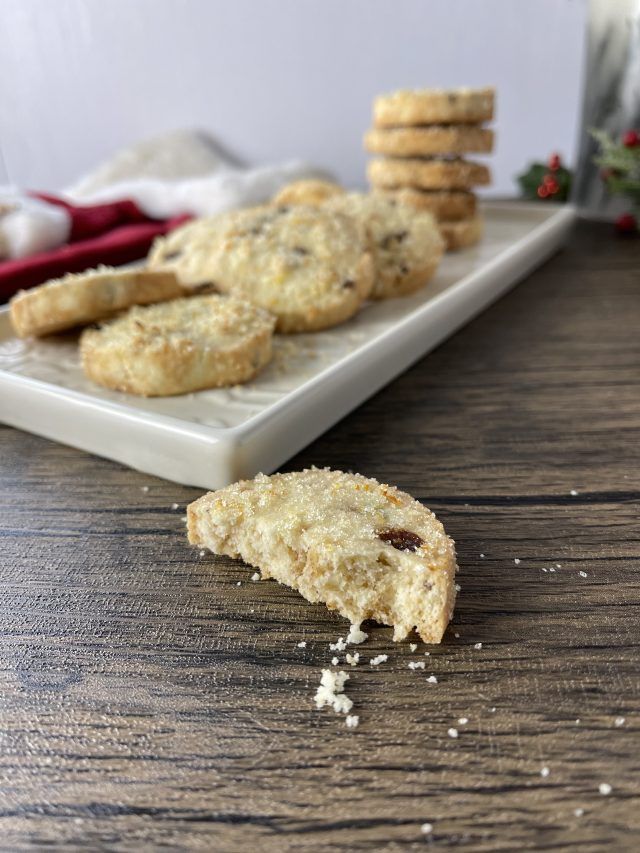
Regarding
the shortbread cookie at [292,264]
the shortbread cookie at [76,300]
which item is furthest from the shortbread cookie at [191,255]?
the shortbread cookie at [76,300]

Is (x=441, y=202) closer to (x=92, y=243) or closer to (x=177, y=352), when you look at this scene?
(x=92, y=243)

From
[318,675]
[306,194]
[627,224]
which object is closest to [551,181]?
[627,224]

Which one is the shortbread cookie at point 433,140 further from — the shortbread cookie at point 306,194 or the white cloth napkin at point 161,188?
the white cloth napkin at point 161,188

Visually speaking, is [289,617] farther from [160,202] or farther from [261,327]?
[160,202]

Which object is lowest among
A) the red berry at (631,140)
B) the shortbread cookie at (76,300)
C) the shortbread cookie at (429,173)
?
the shortbread cookie at (76,300)

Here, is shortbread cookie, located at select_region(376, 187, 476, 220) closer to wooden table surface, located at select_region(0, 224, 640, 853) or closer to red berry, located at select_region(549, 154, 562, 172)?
red berry, located at select_region(549, 154, 562, 172)

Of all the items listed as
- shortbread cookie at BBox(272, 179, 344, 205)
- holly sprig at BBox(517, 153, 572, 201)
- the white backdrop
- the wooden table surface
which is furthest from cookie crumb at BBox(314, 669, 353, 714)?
the white backdrop

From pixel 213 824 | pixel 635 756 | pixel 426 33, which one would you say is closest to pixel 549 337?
pixel 635 756
